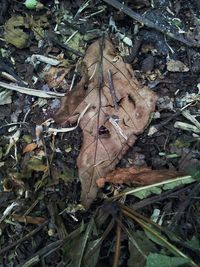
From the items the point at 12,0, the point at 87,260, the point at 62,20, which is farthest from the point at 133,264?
the point at 12,0

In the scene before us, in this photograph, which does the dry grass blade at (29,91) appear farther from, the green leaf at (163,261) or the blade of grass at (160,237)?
the green leaf at (163,261)

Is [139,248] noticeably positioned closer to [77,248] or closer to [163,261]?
[163,261]

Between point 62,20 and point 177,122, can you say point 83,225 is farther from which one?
point 62,20

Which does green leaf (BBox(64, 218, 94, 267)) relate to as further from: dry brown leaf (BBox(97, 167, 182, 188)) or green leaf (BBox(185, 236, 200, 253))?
green leaf (BBox(185, 236, 200, 253))

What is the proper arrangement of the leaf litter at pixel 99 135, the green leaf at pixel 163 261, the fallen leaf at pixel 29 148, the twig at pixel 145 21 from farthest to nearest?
the twig at pixel 145 21, the fallen leaf at pixel 29 148, the leaf litter at pixel 99 135, the green leaf at pixel 163 261

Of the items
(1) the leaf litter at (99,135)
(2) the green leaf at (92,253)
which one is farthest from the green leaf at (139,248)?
(2) the green leaf at (92,253)

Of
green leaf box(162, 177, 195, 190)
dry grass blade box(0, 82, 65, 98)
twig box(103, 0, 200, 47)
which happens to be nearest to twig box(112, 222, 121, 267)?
green leaf box(162, 177, 195, 190)
